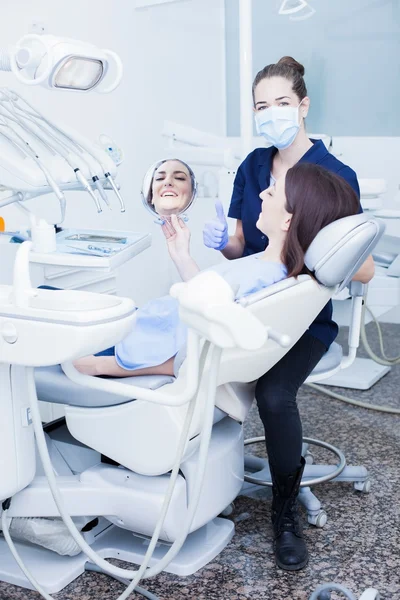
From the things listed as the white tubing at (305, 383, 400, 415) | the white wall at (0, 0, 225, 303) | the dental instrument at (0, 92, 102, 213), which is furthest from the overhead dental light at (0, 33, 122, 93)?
the white tubing at (305, 383, 400, 415)

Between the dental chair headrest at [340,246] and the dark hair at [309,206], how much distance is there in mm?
77

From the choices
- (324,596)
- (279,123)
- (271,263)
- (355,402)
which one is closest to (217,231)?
(271,263)

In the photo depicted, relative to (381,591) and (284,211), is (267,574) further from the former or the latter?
(284,211)

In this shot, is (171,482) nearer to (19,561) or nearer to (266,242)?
(19,561)

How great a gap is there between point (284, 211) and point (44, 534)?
84 cm

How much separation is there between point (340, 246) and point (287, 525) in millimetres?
→ 635

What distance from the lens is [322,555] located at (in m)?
1.67

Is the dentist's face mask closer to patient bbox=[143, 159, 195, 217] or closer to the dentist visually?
the dentist

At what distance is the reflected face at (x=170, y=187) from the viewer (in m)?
1.76

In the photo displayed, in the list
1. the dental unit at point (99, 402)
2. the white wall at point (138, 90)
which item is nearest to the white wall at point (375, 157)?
the white wall at point (138, 90)

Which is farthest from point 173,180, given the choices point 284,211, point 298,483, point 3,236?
point 298,483

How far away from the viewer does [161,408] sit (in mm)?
1468

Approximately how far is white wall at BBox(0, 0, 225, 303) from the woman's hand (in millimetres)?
1038

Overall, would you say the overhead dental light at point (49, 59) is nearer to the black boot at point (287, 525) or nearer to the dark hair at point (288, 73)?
the dark hair at point (288, 73)
